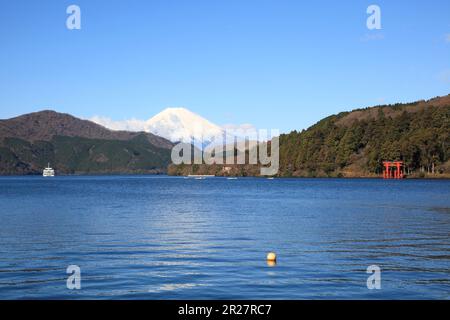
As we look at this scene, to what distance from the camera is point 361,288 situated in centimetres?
2803

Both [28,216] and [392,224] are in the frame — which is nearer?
[392,224]

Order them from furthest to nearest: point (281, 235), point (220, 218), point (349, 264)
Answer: point (220, 218) < point (281, 235) < point (349, 264)

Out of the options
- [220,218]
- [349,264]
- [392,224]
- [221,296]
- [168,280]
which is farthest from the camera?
[220,218]

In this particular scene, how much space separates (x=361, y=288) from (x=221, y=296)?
7323mm

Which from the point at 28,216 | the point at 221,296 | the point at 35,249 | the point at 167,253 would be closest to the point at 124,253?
the point at 167,253

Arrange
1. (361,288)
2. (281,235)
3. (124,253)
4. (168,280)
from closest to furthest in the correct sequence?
1. (361,288)
2. (168,280)
3. (124,253)
4. (281,235)

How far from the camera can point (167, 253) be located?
3978 cm

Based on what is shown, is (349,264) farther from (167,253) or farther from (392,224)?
(392,224)
